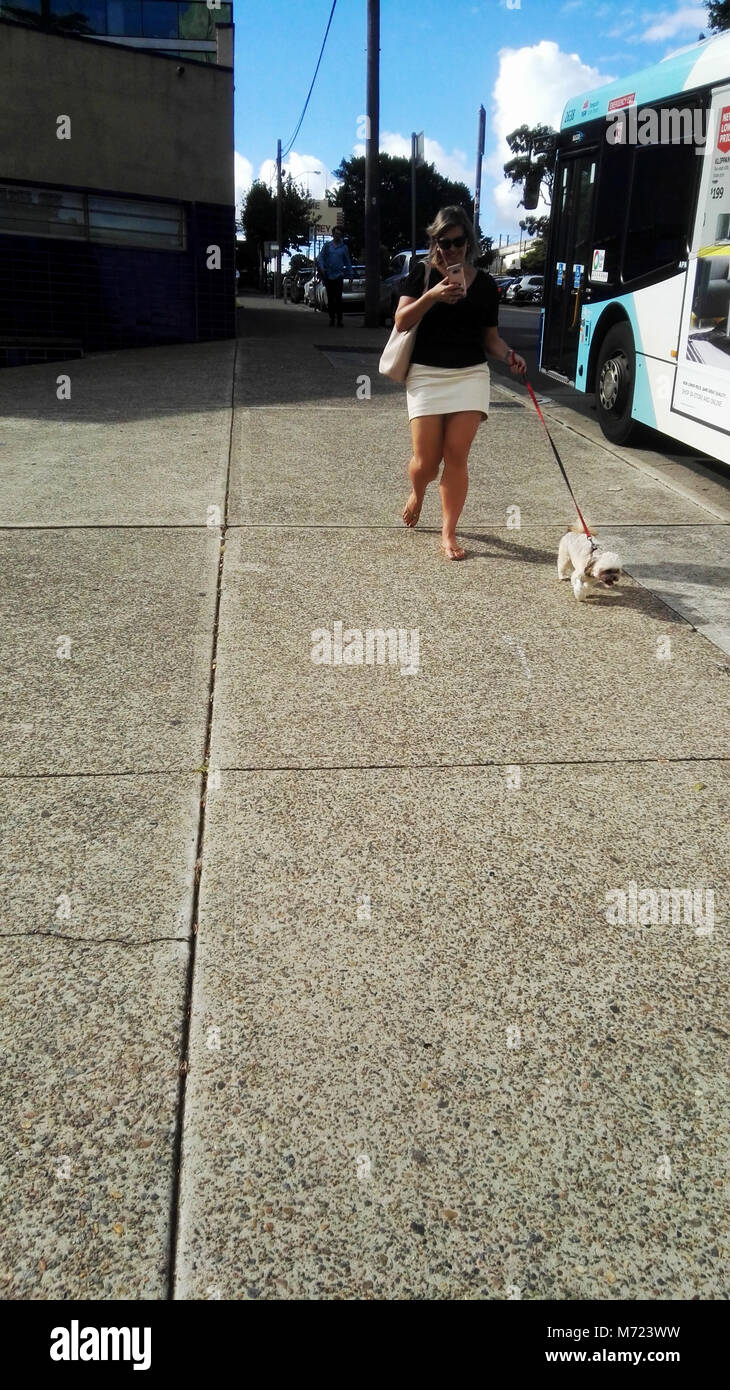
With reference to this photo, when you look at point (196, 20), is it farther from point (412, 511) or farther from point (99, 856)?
point (99, 856)

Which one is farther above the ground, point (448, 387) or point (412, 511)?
point (448, 387)

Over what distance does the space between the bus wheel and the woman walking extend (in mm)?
3850

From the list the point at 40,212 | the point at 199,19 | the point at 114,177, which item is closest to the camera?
the point at 40,212

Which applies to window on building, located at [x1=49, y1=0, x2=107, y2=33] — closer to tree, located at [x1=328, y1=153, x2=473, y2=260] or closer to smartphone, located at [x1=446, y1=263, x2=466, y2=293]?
smartphone, located at [x1=446, y1=263, x2=466, y2=293]

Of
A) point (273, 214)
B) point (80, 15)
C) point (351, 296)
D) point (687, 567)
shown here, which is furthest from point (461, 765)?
point (273, 214)

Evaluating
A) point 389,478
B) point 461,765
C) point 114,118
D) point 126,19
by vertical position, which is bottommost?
point 461,765

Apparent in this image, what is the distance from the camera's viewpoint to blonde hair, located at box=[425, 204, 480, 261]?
17.0 ft

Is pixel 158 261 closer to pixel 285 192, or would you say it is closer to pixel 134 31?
pixel 134 31

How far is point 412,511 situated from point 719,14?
124ft

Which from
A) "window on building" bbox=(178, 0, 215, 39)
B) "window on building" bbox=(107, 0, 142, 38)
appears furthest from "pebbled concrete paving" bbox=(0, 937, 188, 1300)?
"window on building" bbox=(107, 0, 142, 38)

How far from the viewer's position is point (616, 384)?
9430mm

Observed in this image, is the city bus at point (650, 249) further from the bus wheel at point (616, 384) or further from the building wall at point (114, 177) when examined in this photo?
the building wall at point (114, 177)
